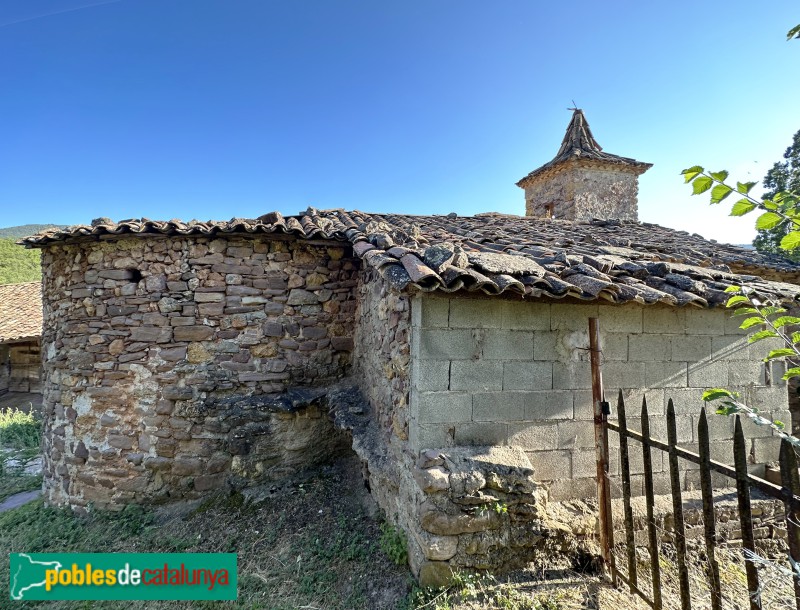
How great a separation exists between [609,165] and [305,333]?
10166 mm

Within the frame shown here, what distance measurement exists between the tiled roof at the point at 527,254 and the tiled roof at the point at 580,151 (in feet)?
13.9

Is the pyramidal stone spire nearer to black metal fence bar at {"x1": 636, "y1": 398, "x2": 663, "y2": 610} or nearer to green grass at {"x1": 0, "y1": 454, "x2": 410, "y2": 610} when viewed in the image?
black metal fence bar at {"x1": 636, "y1": 398, "x2": 663, "y2": 610}

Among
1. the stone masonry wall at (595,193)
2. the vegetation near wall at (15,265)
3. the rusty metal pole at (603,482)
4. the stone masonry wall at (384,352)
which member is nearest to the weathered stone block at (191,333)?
the stone masonry wall at (384,352)

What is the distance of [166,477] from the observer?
4969mm

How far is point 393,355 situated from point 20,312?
575 inches

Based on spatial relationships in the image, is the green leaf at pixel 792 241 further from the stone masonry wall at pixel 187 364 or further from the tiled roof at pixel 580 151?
the tiled roof at pixel 580 151

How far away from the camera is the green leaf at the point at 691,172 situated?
4.74 feet

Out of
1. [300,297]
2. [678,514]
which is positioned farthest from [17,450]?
[678,514]

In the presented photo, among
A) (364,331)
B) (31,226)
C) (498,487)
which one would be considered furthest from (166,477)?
(31,226)

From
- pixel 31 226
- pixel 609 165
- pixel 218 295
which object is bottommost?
pixel 218 295

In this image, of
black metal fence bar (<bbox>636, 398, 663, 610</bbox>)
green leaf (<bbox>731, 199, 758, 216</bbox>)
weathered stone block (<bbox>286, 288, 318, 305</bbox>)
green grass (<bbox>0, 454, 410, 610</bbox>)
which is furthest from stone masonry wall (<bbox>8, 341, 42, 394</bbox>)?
green leaf (<bbox>731, 199, 758, 216</bbox>)

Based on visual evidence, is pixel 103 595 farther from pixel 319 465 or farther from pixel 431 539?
pixel 431 539

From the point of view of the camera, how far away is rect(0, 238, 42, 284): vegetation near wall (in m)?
22.1

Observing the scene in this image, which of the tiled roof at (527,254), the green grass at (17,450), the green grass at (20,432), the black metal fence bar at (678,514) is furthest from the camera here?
the green grass at (20,432)
